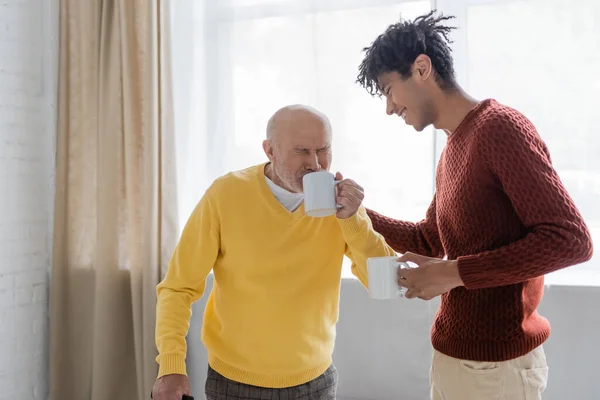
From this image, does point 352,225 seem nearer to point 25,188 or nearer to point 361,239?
point 361,239

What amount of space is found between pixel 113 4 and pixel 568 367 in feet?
8.18

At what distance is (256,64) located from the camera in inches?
113

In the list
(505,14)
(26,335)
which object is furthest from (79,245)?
(505,14)

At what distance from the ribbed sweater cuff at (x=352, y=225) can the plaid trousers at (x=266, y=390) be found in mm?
373

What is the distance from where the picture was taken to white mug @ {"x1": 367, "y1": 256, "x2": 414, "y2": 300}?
4.66ft

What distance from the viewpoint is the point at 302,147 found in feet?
5.10

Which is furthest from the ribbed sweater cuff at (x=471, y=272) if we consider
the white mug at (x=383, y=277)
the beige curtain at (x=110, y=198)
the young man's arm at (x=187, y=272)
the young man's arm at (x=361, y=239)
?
the beige curtain at (x=110, y=198)

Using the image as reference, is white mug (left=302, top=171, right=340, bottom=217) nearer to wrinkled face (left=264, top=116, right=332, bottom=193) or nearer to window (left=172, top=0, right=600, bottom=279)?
wrinkled face (left=264, top=116, right=332, bottom=193)

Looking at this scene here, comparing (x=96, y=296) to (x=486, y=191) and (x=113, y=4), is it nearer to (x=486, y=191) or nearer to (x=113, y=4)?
(x=113, y=4)

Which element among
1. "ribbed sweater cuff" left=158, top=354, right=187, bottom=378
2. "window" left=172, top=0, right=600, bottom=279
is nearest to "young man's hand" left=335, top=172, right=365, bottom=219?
"ribbed sweater cuff" left=158, top=354, right=187, bottom=378

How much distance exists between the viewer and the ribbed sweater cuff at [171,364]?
146 centimetres

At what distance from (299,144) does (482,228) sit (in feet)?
1.55

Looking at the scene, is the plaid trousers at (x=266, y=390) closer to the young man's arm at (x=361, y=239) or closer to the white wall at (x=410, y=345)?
the young man's arm at (x=361, y=239)

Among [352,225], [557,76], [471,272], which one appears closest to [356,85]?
[557,76]
